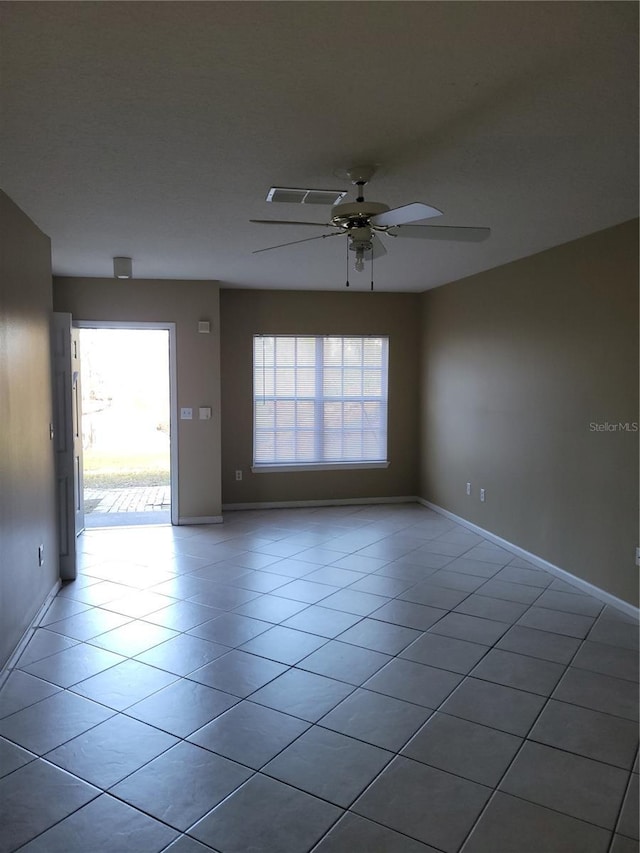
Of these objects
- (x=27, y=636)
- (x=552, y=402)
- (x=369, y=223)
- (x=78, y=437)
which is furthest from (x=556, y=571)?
(x=78, y=437)

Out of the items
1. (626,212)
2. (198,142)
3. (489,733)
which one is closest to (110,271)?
(198,142)

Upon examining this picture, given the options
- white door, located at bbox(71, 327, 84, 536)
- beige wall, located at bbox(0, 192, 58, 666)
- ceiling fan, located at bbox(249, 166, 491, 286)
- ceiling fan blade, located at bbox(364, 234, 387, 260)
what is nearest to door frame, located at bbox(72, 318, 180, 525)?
white door, located at bbox(71, 327, 84, 536)

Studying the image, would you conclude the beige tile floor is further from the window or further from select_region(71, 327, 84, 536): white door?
the window

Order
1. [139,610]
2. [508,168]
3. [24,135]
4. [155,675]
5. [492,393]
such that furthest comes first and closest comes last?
[492,393], [139,610], [155,675], [508,168], [24,135]

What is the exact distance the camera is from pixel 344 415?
7.09 metres

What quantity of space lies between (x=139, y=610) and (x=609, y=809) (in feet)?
9.03

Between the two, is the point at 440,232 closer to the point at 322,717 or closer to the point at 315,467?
the point at 322,717

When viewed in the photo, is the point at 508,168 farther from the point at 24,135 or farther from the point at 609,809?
the point at 609,809

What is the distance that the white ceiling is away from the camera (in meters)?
1.68

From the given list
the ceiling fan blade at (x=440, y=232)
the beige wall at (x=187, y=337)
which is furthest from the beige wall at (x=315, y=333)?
the ceiling fan blade at (x=440, y=232)

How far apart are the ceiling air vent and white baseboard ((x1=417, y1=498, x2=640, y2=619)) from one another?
2.94 m

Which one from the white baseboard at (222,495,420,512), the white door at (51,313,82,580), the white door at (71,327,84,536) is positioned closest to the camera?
the white door at (51,313,82,580)

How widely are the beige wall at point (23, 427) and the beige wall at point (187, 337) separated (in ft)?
5.53

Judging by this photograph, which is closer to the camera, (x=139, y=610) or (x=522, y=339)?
(x=139, y=610)
